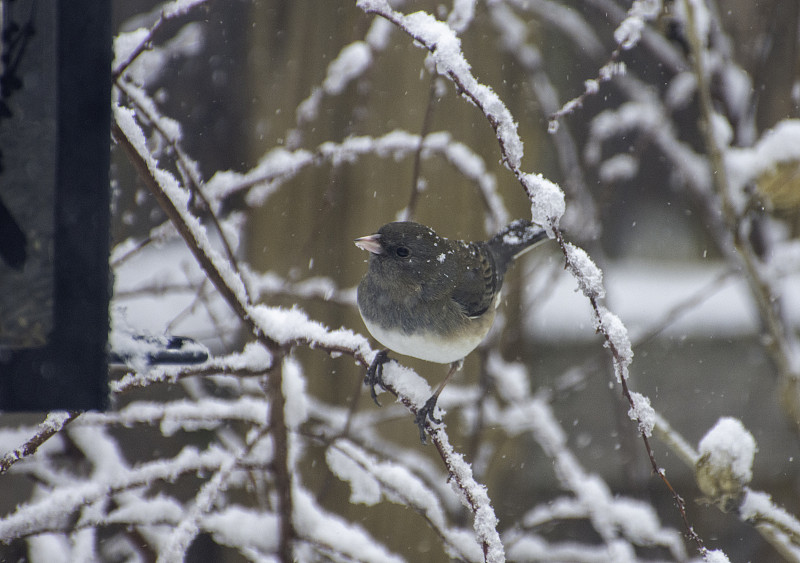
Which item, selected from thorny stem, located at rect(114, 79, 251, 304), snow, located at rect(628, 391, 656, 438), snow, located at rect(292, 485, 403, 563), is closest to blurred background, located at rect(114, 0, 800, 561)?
snow, located at rect(292, 485, 403, 563)

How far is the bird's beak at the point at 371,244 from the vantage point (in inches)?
53.0

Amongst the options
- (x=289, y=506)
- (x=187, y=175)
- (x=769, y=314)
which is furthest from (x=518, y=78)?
(x=289, y=506)

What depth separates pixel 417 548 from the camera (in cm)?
213

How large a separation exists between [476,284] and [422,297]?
0.53 ft

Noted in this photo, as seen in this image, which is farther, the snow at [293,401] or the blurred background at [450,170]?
the blurred background at [450,170]

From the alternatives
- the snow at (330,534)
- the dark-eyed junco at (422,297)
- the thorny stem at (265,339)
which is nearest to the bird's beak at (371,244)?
the dark-eyed junco at (422,297)

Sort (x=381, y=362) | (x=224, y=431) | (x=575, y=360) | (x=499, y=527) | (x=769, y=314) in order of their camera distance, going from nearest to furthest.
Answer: (x=769, y=314), (x=381, y=362), (x=224, y=431), (x=499, y=527), (x=575, y=360)

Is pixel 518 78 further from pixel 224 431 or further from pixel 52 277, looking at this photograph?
pixel 52 277

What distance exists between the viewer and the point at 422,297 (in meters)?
1.44

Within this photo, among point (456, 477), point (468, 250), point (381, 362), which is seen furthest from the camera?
point (468, 250)

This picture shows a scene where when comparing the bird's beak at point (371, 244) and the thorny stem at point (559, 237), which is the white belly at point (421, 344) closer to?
the bird's beak at point (371, 244)

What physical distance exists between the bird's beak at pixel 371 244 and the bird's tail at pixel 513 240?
0.39 meters

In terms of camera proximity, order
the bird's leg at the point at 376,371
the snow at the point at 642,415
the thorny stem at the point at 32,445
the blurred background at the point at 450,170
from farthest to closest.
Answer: the blurred background at the point at 450,170 < the bird's leg at the point at 376,371 < the thorny stem at the point at 32,445 < the snow at the point at 642,415

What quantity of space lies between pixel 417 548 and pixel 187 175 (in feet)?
4.76
